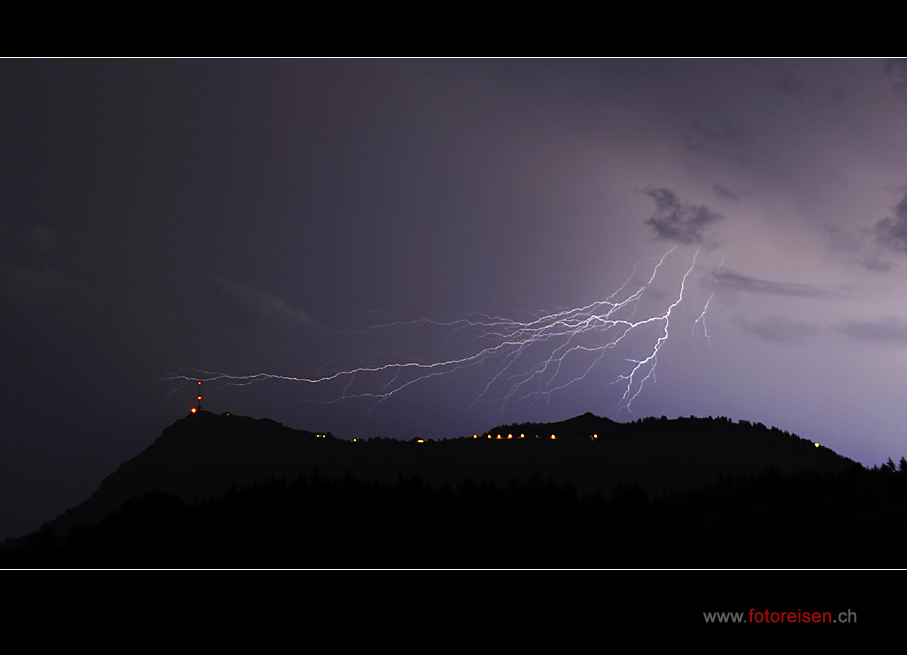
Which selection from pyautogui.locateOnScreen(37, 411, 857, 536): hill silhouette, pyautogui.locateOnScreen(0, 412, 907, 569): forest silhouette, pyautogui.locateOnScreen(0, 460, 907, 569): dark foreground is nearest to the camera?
pyautogui.locateOnScreen(0, 460, 907, 569): dark foreground

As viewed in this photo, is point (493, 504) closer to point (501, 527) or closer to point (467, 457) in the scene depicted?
point (501, 527)

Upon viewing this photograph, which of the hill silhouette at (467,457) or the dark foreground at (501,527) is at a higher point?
the hill silhouette at (467,457)

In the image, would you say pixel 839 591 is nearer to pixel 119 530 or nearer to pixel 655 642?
pixel 655 642

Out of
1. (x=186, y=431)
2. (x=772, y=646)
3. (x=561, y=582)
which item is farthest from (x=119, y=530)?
(x=772, y=646)

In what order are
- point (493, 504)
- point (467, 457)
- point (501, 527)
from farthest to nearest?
point (467, 457)
point (493, 504)
point (501, 527)

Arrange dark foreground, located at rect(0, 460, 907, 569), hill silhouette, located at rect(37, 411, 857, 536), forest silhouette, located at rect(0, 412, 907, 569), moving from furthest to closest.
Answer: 1. hill silhouette, located at rect(37, 411, 857, 536)
2. forest silhouette, located at rect(0, 412, 907, 569)
3. dark foreground, located at rect(0, 460, 907, 569)

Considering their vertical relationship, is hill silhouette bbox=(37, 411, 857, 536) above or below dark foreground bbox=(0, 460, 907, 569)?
above

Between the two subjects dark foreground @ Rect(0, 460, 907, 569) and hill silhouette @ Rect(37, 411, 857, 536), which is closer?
dark foreground @ Rect(0, 460, 907, 569)

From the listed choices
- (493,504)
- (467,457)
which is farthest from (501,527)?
(467,457)
